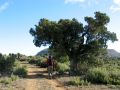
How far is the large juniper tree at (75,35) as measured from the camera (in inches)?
1396

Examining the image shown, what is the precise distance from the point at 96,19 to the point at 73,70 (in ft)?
19.6

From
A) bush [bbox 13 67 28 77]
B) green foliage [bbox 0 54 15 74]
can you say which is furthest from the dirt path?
green foliage [bbox 0 54 15 74]

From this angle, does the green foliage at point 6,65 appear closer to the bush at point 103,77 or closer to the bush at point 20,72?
the bush at point 20,72

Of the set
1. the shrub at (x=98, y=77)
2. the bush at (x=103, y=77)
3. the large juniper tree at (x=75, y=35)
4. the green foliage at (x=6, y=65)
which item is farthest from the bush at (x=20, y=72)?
the shrub at (x=98, y=77)

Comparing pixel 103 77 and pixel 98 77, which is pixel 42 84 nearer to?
pixel 98 77

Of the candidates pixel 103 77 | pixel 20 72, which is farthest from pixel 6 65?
pixel 103 77

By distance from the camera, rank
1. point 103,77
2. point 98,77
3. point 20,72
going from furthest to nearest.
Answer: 1. point 20,72
2. point 98,77
3. point 103,77

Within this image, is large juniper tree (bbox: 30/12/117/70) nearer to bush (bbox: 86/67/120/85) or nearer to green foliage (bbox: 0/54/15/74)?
green foliage (bbox: 0/54/15/74)

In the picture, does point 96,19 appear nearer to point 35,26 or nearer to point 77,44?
point 77,44

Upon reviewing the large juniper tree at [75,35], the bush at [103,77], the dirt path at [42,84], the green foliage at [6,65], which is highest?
the large juniper tree at [75,35]

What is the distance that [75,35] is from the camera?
36.1 m

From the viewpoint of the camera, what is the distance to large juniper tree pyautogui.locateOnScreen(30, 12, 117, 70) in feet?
116

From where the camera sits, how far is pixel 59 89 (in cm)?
2250

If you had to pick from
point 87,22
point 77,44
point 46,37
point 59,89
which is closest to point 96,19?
point 87,22
